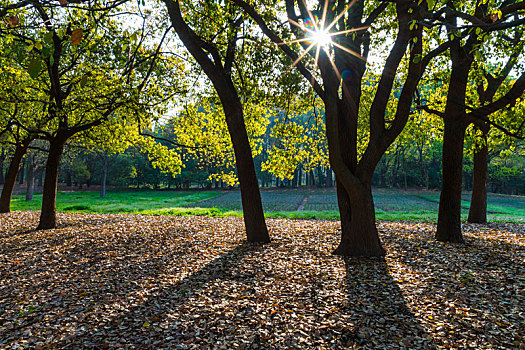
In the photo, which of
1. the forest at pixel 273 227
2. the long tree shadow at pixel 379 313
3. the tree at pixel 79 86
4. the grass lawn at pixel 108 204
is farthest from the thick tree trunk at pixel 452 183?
the grass lawn at pixel 108 204

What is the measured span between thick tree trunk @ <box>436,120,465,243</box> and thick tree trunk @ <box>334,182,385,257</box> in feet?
10.1

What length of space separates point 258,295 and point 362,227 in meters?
3.53

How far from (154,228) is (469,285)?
10.4m

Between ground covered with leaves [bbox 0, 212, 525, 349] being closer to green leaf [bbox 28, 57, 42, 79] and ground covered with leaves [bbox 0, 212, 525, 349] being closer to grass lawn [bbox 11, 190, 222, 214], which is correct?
green leaf [bbox 28, 57, 42, 79]

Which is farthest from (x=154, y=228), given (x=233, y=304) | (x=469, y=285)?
(x=469, y=285)

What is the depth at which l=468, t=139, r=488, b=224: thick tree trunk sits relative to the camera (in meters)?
13.0

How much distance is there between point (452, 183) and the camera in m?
8.98

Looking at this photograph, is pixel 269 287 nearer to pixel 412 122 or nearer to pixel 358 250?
pixel 358 250

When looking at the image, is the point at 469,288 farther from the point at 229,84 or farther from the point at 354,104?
the point at 229,84

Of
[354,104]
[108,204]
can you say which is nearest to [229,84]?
[354,104]

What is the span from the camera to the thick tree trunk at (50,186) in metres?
11.5

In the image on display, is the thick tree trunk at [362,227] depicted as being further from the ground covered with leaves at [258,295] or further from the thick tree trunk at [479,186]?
the thick tree trunk at [479,186]

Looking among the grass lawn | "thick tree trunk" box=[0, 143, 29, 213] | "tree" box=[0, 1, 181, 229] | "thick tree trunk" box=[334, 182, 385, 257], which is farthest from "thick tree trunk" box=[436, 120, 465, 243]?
"thick tree trunk" box=[0, 143, 29, 213]

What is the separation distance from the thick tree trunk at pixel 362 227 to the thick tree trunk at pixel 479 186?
8.82 metres
